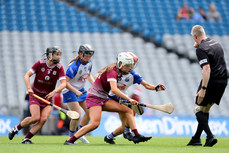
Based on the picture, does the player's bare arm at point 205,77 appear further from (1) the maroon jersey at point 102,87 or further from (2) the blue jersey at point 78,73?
(2) the blue jersey at point 78,73

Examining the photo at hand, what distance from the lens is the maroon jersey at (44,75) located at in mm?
8461

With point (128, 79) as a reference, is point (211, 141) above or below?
below

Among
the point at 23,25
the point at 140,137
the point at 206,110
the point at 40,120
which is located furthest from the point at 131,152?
the point at 23,25

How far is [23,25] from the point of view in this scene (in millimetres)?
18750

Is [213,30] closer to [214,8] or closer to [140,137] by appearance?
[214,8]

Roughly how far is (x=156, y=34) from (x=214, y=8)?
11.4 ft

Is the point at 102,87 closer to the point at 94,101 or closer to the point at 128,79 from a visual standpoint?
the point at 94,101

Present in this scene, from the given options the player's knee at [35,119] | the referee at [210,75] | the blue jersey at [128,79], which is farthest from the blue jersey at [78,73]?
the referee at [210,75]

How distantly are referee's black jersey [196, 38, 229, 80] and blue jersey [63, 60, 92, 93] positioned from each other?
237cm

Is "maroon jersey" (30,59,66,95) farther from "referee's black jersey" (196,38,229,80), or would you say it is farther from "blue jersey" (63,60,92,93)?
"referee's black jersey" (196,38,229,80)

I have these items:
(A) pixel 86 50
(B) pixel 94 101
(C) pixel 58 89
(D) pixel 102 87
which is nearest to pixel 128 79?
(D) pixel 102 87

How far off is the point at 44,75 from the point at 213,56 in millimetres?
3093

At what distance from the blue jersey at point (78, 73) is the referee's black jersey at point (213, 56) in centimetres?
237

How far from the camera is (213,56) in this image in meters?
7.68
